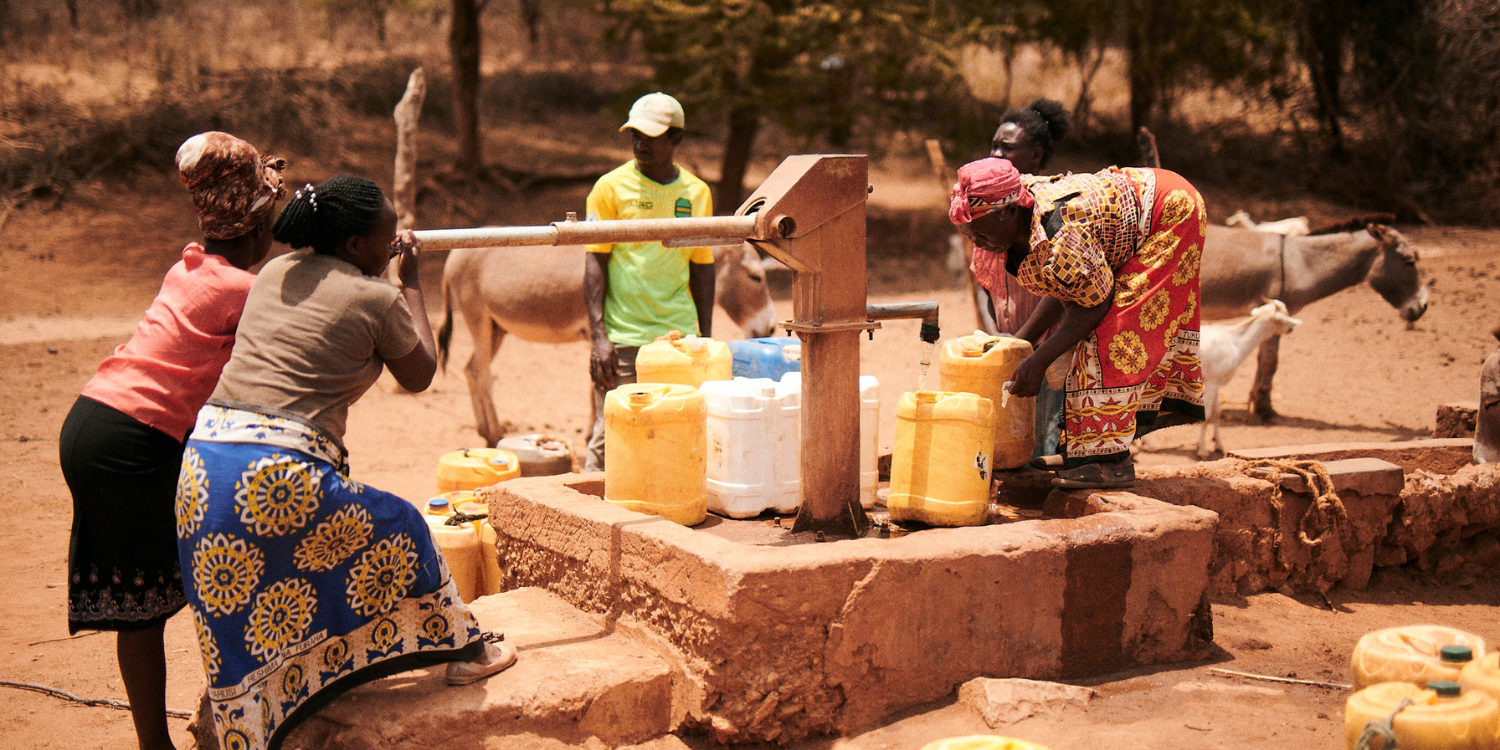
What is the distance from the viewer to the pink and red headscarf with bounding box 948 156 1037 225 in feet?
11.9

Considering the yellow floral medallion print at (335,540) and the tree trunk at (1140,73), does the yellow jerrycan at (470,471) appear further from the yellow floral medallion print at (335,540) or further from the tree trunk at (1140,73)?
the tree trunk at (1140,73)

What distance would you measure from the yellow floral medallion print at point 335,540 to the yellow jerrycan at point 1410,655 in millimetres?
2457

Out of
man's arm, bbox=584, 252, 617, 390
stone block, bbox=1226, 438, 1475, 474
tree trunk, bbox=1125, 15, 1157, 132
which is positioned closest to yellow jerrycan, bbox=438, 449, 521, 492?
man's arm, bbox=584, 252, 617, 390

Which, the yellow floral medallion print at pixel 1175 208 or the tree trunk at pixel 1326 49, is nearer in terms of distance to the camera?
the yellow floral medallion print at pixel 1175 208

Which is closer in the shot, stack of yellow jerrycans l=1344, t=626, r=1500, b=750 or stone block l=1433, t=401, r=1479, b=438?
stack of yellow jerrycans l=1344, t=626, r=1500, b=750

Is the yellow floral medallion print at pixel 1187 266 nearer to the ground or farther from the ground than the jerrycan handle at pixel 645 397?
farther from the ground

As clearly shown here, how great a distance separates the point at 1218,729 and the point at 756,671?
132 centimetres

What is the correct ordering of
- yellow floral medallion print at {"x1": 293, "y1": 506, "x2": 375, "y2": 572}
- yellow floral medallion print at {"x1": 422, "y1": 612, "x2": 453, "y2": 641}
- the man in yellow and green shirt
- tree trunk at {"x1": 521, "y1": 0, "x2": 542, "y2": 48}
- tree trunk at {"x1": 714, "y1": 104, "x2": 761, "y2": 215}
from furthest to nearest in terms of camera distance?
tree trunk at {"x1": 521, "y1": 0, "x2": 542, "y2": 48}
tree trunk at {"x1": 714, "y1": 104, "x2": 761, "y2": 215}
the man in yellow and green shirt
yellow floral medallion print at {"x1": 422, "y1": 612, "x2": 453, "y2": 641}
yellow floral medallion print at {"x1": 293, "y1": 506, "x2": 375, "y2": 572}

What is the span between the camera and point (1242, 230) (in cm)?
902

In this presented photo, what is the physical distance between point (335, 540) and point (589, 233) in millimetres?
1108

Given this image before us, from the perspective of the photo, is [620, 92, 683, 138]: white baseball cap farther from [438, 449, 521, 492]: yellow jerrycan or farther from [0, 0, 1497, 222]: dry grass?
[0, 0, 1497, 222]: dry grass

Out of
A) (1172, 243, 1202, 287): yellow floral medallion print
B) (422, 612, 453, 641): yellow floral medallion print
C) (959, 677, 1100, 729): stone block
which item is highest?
(1172, 243, 1202, 287): yellow floral medallion print

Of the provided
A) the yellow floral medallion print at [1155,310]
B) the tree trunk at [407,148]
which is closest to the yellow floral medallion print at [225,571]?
the yellow floral medallion print at [1155,310]

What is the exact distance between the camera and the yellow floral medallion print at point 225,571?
2.70 meters
